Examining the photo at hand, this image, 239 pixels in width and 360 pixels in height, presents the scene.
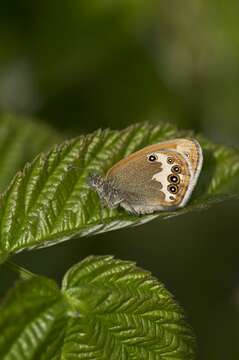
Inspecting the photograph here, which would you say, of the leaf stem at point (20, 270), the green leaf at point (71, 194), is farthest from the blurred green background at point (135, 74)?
the leaf stem at point (20, 270)

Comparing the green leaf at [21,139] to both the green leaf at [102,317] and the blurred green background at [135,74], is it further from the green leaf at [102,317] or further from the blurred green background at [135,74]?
the green leaf at [102,317]

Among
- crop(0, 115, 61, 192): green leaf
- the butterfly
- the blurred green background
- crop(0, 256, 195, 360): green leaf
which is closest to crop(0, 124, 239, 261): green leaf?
the butterfly

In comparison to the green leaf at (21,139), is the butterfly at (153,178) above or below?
below

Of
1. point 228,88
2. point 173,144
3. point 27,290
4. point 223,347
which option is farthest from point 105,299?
point 228,88

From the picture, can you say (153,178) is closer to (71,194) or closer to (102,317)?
(71,194)

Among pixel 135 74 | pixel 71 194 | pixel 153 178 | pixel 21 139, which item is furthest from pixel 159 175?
pixel 135 74

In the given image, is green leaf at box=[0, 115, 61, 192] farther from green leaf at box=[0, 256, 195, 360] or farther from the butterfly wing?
green leaf at box=[0, 256, 195, 360]
